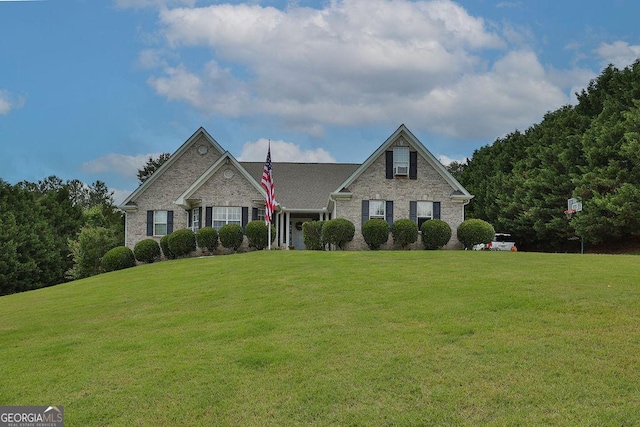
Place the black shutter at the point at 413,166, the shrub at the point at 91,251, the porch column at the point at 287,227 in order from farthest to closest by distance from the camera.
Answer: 1. the shrub at the point at 91,251
2. the porch column at the point at 287,227
3. the black shutter at the point at 413,166

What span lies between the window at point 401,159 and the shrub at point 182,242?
11.0m

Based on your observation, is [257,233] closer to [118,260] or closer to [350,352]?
[118,260]

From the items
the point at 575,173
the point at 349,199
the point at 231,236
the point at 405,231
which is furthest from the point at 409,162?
the point at 575,173

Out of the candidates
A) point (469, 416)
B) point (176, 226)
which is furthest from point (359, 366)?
point (176, 226)

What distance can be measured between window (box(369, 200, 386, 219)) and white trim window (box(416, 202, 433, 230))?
179 cm

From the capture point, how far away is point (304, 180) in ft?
113

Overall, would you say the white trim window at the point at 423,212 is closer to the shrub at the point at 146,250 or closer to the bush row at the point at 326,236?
the bush row at the point at 326,236

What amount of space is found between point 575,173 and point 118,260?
28.3 meters

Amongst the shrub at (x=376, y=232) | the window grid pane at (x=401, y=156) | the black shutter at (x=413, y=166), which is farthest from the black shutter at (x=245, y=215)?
the black shutter at (x=413, y=166)

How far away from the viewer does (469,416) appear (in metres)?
6.34

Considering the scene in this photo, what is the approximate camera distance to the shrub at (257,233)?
88.9 feet

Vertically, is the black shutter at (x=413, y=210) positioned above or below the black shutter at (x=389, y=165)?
below

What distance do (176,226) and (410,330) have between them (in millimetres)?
23487

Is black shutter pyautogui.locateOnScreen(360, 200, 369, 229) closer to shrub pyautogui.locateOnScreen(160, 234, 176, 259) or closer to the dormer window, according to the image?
the dormer window
